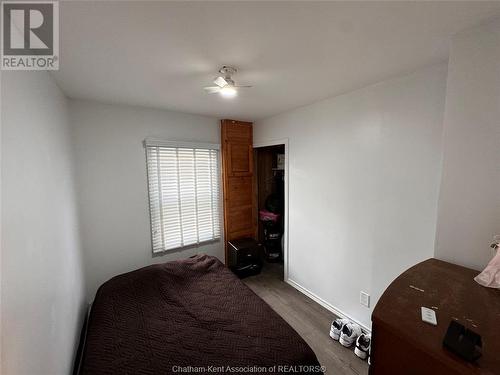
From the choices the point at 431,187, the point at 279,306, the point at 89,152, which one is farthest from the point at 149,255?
the point at 431,187

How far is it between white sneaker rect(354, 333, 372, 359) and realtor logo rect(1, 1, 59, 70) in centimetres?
300

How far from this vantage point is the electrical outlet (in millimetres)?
2073

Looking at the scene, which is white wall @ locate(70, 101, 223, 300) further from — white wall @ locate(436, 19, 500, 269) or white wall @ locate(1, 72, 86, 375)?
white wall @ locate(436, 19, 500, 269)

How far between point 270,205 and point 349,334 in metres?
2.21

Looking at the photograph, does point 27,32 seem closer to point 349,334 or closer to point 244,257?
point 244,257

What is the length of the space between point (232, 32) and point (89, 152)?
2.17 m

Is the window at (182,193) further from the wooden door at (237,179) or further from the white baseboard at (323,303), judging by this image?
the white baseboard at (323,303)

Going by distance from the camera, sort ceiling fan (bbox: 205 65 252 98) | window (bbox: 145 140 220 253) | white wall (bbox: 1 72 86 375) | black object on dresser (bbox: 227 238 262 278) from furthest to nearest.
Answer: black object on dresser (bbox: 227 238 262 278) → window (bbox: 145 140 220 253) → ceiling fan (bbox: 205 65 252 98) → white wall (bbox: 1 72 86 375)

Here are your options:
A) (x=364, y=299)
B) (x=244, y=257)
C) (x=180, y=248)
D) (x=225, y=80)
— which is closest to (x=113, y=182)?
(x=180, y=248)

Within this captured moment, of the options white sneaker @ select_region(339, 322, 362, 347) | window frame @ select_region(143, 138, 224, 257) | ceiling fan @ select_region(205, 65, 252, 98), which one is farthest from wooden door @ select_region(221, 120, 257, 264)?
white sneaker @ select_region(339, 322, 362, 347)

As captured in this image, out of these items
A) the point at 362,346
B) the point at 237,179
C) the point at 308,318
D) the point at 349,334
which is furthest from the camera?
the point at 237,179

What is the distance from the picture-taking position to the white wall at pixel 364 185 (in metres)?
1.67

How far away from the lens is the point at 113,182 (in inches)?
98.6

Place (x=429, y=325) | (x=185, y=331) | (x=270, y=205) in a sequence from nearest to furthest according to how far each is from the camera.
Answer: (x=429, y=325) → (x=185, y=331) → (x=270, y=205)
